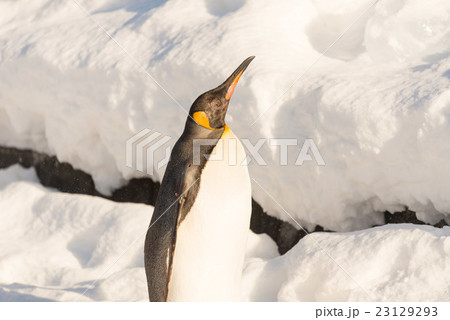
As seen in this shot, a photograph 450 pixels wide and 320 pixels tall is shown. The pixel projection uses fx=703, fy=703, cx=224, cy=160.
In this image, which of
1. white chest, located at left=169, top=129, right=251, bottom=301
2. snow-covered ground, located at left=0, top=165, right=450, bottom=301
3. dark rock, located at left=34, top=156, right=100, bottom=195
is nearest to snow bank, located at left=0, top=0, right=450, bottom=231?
dark rock, located at left=34, top=156, right=100, bottom=195

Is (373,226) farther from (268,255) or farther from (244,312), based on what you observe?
(244,312)

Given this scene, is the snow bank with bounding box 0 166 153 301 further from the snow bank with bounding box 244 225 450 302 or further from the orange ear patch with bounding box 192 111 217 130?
the orange ear patch with bounding box 192 111 217 130

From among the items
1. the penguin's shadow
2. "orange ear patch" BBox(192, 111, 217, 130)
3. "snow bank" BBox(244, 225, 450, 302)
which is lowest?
the penguin's shadow

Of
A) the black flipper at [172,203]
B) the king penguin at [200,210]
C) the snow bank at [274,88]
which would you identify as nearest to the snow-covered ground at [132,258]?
the snow bank at [274,88]

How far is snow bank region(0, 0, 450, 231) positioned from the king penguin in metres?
0.57

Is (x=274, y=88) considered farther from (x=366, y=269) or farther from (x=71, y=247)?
(x=71, y=247)

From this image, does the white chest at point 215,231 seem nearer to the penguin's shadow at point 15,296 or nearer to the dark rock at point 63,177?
the penguin's shadow at point 15,296

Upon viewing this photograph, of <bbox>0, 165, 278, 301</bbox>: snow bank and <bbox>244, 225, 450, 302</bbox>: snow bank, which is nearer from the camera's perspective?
<bbox>244, 225, 450, 302</bbox>: snow bank

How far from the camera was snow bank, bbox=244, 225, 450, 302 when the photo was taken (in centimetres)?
233

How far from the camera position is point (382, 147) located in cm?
262

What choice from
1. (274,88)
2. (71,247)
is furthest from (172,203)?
(71,247)

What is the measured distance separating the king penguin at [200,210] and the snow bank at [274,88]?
1.86 feet

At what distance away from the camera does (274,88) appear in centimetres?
298

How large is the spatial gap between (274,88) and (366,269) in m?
0.91
